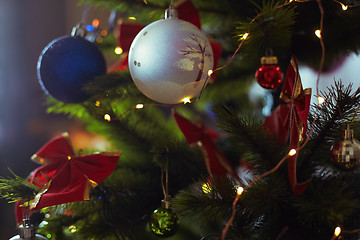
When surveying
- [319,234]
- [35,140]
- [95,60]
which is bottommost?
[35,140]

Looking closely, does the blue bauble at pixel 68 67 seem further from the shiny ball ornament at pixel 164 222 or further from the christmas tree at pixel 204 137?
the shiny ball ornament at pixel 164 222

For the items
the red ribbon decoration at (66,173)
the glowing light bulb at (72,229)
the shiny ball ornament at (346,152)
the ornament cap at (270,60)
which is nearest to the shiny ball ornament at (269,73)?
the ornament cap at (270,60)

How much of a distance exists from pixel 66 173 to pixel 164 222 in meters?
0.15

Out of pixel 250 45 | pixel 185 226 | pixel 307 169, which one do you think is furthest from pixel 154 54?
pixel 185 226

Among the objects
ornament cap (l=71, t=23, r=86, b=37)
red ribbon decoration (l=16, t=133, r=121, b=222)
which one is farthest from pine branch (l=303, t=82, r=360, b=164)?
ornament cap (l=71, t=23, r=86, b=37)

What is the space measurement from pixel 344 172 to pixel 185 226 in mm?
324

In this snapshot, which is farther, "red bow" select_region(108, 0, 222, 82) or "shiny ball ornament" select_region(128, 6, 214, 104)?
"red bow" select_region(108, 0, 222, 82)

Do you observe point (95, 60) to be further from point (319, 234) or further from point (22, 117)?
point (22, 117)

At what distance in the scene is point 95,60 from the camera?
1.89 feet

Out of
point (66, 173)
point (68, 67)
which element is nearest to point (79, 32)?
point (68, 67)

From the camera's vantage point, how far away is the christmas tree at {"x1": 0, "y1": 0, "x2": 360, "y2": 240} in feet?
1.41

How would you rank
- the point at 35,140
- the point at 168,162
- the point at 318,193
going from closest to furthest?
the point at 318,193, the point at 168,162, the point at 35,140

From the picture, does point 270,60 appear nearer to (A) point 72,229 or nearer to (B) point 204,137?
(B) point 204,137

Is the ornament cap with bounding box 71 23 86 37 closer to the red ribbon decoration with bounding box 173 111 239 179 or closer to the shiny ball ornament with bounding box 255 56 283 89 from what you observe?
the red ribbon decoration with bounding box 173 111 239 179
